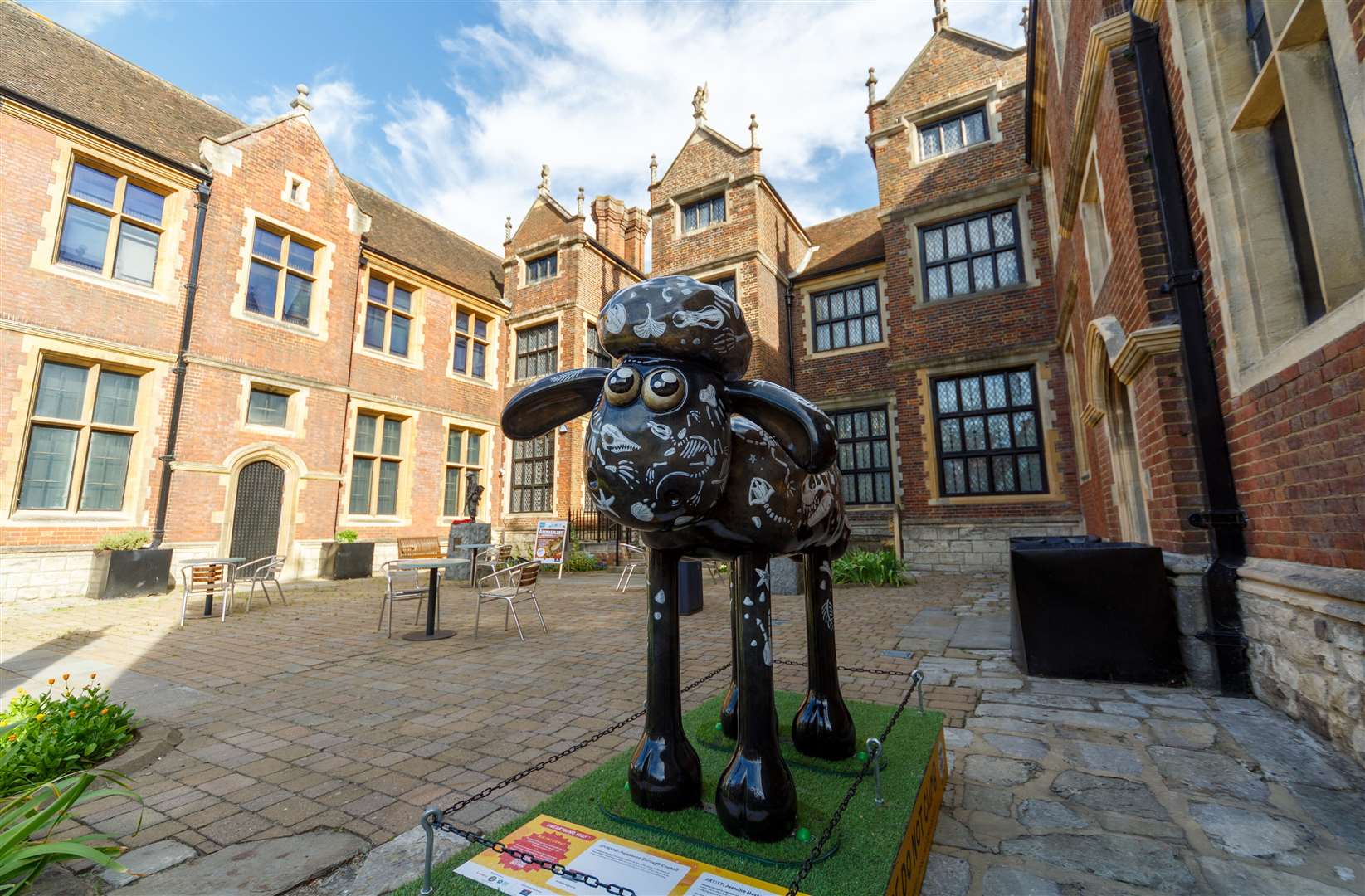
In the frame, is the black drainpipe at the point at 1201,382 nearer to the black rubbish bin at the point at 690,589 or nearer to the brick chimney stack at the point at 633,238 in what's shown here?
the black rubbish bin at the point at 690,589

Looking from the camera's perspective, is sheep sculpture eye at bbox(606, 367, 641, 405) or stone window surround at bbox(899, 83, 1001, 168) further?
stone window surround at bbox(899, 83, 1001, 168)

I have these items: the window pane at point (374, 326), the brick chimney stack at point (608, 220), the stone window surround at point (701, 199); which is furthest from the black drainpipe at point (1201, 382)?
the brick chimney stack at point (608, 220)

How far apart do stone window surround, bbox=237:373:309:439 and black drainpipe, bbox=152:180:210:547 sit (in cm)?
95

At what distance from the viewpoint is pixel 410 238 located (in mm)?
16266

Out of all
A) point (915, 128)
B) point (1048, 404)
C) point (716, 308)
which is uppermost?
point (915, 128)

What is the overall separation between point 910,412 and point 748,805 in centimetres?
1138

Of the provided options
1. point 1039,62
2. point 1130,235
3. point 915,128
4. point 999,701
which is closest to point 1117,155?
point 1130,235

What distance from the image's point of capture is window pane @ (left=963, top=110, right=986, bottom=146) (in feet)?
39.4

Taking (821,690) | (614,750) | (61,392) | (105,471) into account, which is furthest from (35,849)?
(61,392)

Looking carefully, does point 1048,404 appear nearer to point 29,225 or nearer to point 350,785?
point 350,785

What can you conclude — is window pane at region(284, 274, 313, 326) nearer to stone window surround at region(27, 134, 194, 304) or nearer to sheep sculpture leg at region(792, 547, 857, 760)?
stone window surround at region(27, 134, 194, 304)

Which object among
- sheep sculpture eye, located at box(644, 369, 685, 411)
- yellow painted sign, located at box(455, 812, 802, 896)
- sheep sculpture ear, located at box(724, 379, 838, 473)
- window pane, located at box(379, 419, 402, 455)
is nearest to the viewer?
yellow painted sign, located at box(455, 812, 802, 896)

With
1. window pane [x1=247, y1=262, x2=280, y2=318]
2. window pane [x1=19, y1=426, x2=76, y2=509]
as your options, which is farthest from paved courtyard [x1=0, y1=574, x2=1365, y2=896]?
window pane [x1=247, y1=262, x2=280, y2=318]

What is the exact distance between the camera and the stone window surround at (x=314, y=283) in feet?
37.8
